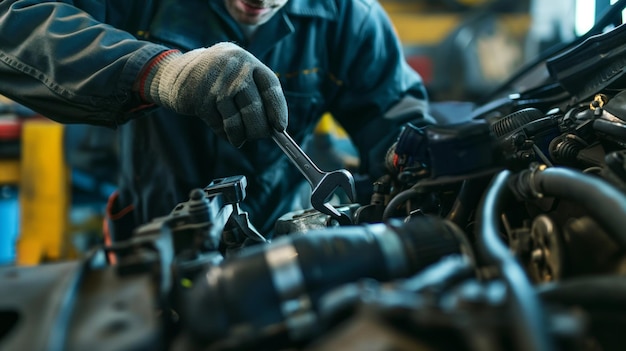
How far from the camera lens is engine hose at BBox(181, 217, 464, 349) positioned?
A: 1.77ft

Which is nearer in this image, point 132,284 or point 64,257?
point 132,284

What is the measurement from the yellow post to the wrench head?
1.51 m

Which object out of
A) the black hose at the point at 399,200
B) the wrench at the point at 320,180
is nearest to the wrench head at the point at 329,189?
the wrench at the point at 320,180

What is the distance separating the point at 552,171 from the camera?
2.26 feet

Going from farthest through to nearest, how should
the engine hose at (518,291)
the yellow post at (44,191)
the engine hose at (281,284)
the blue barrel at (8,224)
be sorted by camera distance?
the blue barrel at (8,224) → the yellow post at (44,191) → the engine hose at (281,284) → the engine hose at (518,291)

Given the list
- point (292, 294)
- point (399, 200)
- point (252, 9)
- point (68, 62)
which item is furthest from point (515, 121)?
point (68, 62)

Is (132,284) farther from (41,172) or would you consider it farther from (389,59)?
(41,172)

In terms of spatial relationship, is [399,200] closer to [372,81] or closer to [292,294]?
[292,294]

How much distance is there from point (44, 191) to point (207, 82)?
144cm

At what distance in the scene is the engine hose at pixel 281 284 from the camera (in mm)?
538

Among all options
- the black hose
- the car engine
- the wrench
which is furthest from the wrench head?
the car engine

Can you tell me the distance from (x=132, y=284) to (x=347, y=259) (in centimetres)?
22

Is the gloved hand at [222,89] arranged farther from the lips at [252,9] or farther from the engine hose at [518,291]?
the engine hose at [518,291]

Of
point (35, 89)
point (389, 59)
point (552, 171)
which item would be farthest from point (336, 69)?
point (552, 171)
